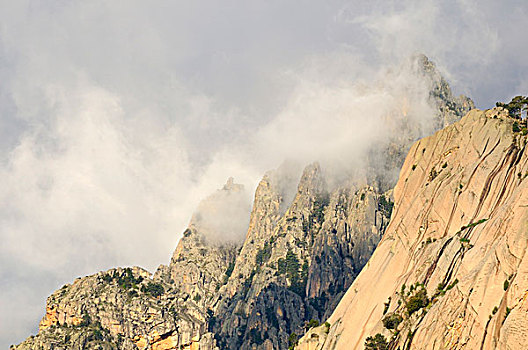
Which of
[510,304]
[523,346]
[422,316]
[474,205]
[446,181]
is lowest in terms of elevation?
[523,346]

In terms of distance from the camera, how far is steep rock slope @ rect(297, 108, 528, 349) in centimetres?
6712

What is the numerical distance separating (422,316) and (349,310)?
33.7 metres

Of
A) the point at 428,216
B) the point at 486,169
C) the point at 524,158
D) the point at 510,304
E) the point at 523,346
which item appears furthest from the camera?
the point at 428,216

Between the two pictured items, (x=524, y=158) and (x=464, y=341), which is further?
(x=524, y=158)

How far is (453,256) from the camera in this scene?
86625 mm

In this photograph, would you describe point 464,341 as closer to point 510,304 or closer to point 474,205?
point 510,304

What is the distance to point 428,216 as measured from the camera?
104 meters

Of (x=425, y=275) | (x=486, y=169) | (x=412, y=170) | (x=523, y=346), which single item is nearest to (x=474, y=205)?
(x=486, y=169)

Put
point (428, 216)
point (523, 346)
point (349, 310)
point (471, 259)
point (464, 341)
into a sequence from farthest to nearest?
point (349, 310) → point (428, 216) → point (471, 259) → point (464, 341) → point (523, 346)

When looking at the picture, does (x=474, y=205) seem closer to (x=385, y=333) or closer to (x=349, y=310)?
(x=385, y=333)

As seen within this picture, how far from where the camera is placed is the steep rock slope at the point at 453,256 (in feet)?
220

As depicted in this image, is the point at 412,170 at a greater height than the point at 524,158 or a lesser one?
greater

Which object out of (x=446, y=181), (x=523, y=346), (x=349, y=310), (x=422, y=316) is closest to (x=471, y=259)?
(x=422, y=316)

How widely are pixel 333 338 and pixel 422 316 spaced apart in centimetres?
3668
